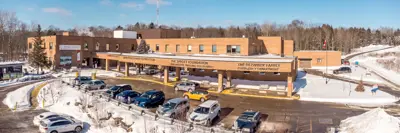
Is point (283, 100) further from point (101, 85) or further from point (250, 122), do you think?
point (101, 85)

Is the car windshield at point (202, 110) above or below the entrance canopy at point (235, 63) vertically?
below

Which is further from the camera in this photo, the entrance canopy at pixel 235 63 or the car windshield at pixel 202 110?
the entrance canopy at pixel 235 63

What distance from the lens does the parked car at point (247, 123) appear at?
19.0 m

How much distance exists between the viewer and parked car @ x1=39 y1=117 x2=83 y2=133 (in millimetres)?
18867

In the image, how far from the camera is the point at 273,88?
38.8 metres

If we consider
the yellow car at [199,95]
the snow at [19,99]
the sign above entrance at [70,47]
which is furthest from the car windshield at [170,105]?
the sign above entrance at [70,47]

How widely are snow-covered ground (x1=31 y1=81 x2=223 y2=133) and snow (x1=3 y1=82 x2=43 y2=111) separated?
54.8 inches

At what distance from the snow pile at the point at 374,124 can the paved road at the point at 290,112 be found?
1.74 m

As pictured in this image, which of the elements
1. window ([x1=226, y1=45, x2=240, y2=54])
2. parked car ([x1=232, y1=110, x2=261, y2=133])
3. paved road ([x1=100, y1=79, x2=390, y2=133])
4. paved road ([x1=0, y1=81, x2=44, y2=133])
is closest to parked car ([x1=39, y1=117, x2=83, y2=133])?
paved road ([x1=0, y1=81, x2=44, y2=133])

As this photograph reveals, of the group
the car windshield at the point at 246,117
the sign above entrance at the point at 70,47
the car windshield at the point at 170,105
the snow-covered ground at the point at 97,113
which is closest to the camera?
the snow-covered ground at the point at 97,113

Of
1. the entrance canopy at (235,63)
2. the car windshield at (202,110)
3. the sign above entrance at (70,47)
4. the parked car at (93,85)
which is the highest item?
the sign above entrance at (70,47)

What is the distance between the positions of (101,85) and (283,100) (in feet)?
77.9

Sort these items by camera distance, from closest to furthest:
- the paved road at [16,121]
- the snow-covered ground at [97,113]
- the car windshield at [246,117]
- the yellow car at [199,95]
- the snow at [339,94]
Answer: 1. the snow-covered ground at [97,113]
2. the paved road at [16,121]
3. the car windshield at [246,117]
4. the yellow car at [199,95]
5. the snow at [339,94]

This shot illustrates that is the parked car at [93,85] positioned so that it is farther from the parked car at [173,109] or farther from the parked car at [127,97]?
the parked car at [173,109]
